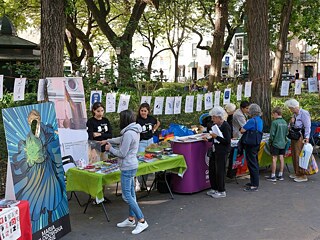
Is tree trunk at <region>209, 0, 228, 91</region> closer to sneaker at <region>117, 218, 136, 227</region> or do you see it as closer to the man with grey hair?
the man with grey hair

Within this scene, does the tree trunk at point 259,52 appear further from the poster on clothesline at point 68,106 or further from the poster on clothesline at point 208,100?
the poster on clothesline at point 68,106

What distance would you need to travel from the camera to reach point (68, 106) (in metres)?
7.73

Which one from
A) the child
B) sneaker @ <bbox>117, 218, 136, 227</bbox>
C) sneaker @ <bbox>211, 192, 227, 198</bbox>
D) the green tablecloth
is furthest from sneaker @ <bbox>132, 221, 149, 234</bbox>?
the child

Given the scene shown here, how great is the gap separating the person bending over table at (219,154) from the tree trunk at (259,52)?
393cm

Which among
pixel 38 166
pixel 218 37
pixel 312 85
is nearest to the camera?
pixel 38 166

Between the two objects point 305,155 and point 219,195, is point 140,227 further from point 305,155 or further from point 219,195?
point 305,155

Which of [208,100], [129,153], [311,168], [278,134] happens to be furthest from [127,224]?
[208,100]

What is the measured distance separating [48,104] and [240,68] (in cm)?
5841

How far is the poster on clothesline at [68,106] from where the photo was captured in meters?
7.55

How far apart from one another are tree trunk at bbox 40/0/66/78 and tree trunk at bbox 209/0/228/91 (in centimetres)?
1010

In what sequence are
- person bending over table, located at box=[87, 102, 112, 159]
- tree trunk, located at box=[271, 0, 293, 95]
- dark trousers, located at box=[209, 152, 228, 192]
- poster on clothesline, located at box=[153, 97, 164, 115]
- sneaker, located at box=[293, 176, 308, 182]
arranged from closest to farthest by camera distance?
1. dark trousers, located at box=[209, 152, 228, 192]
2. person bending over table, located at box=[87, 102, 112, 159]
3. sneaker, located at box=[293, 176, 308, 182]
4. poster on clothesline, located at box=[153, 97, 164, 115]
5. tree trunk, located at box=[271, 0, 293, 95]

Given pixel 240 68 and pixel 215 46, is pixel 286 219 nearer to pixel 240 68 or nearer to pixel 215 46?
pixel 215 46

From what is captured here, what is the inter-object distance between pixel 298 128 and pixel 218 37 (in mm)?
10640

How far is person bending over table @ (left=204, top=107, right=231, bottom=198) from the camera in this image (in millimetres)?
6645
